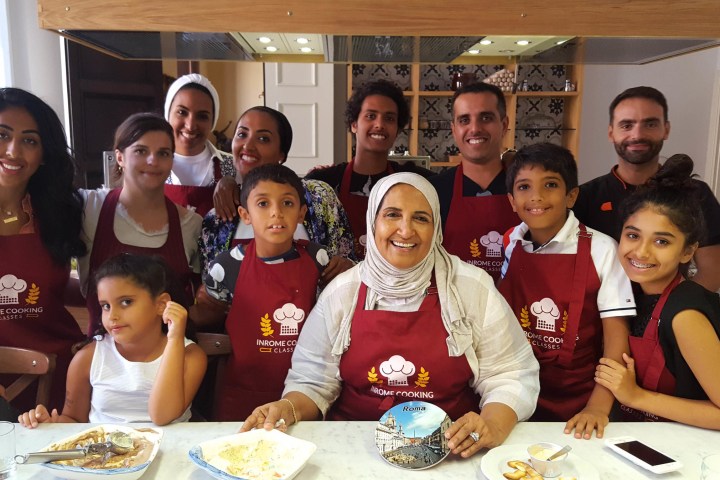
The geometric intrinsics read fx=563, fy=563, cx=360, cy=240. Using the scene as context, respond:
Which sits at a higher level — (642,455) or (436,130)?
(436,130)

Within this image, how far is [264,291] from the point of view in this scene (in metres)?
2.00

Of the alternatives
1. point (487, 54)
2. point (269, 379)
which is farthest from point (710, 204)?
point (269, 379)

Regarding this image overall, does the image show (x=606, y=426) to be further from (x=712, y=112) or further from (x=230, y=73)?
(x=230, y=73)

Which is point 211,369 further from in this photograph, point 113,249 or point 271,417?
point 271,417

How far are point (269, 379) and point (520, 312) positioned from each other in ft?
3.00

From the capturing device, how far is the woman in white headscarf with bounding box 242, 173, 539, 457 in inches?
65.6

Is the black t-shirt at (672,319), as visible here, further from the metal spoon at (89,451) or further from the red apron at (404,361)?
the metal spoon at (89,451)

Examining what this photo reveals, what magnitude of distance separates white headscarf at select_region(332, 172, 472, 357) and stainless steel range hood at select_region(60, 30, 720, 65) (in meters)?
0.41

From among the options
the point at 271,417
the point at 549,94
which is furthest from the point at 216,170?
the point at 549,94

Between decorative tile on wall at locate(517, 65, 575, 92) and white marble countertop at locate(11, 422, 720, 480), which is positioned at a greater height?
decorative tile on wall at locate(517, 65, 575, 92)

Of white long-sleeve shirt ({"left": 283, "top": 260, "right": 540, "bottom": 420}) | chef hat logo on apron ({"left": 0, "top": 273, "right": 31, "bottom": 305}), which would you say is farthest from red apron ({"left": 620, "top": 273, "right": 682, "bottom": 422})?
chef hat logo on apron ({"left": 0, "top": 273, "right": 31, "bottom": 305})

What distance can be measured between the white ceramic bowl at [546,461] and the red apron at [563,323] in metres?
0.67

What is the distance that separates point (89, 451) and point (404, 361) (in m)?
0.85

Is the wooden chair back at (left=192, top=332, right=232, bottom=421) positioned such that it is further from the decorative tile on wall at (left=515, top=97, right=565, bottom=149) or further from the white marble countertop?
the decorative tile on wall at (left=515, top=97, right=565, bottom=149)
